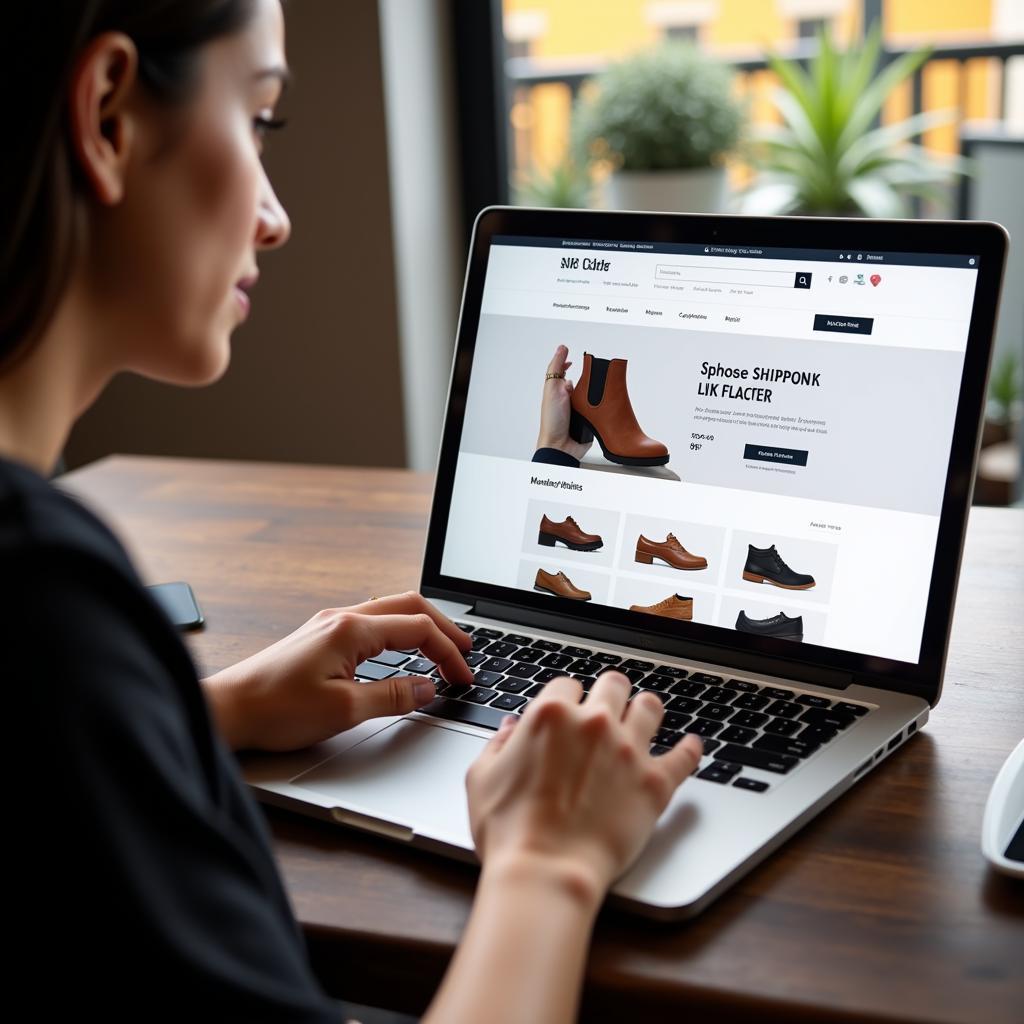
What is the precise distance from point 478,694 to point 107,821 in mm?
435

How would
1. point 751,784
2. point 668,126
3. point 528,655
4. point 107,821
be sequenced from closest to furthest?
point 107,821, point 751,784, point 528,655, point 668,126

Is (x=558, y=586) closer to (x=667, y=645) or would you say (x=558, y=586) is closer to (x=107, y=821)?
(x=667, y=645)

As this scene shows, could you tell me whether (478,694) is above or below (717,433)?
below

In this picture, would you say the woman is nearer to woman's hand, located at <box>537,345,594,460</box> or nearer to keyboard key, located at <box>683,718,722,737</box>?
keyboard key, located at <box>683,718,722,737</box>

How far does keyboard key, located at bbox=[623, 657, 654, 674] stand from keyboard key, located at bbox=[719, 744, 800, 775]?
0.13 m

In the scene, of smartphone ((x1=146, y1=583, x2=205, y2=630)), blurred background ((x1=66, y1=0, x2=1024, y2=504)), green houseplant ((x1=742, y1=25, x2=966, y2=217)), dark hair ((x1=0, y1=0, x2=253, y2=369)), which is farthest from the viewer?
green houseplant ((x1=742, y1=25, x2=966, y2=217))

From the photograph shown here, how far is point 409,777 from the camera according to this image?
772mm

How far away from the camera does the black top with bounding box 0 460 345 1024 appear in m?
0.45

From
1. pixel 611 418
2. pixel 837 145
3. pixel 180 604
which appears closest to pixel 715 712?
pixel 611 418

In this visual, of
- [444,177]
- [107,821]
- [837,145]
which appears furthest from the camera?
[444,177]

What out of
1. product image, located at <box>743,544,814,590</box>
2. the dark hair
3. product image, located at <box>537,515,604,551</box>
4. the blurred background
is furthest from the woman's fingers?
the blurred background

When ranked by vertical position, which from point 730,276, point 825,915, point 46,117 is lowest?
point 825,915

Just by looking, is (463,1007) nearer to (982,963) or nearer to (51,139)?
(982,963)

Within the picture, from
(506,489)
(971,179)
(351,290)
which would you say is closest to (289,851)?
(506,489)
